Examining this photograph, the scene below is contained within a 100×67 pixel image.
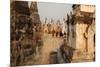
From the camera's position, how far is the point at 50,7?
60.0 inches

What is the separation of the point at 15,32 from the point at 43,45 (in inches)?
9.9

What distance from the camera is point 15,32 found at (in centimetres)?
142

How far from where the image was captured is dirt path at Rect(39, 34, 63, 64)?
4.92 feet

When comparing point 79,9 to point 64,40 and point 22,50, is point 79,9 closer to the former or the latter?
point 64,40

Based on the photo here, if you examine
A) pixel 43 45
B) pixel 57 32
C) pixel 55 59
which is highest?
pixel 57 32

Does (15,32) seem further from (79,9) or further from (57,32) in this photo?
(79,9)

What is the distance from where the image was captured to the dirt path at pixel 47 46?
1.50 meters

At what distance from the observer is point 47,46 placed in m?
1.51

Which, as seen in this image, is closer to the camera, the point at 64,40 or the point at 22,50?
the point at 22,50

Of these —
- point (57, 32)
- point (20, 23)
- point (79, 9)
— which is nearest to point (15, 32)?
point (20, 23)

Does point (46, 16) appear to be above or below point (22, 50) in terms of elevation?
above
